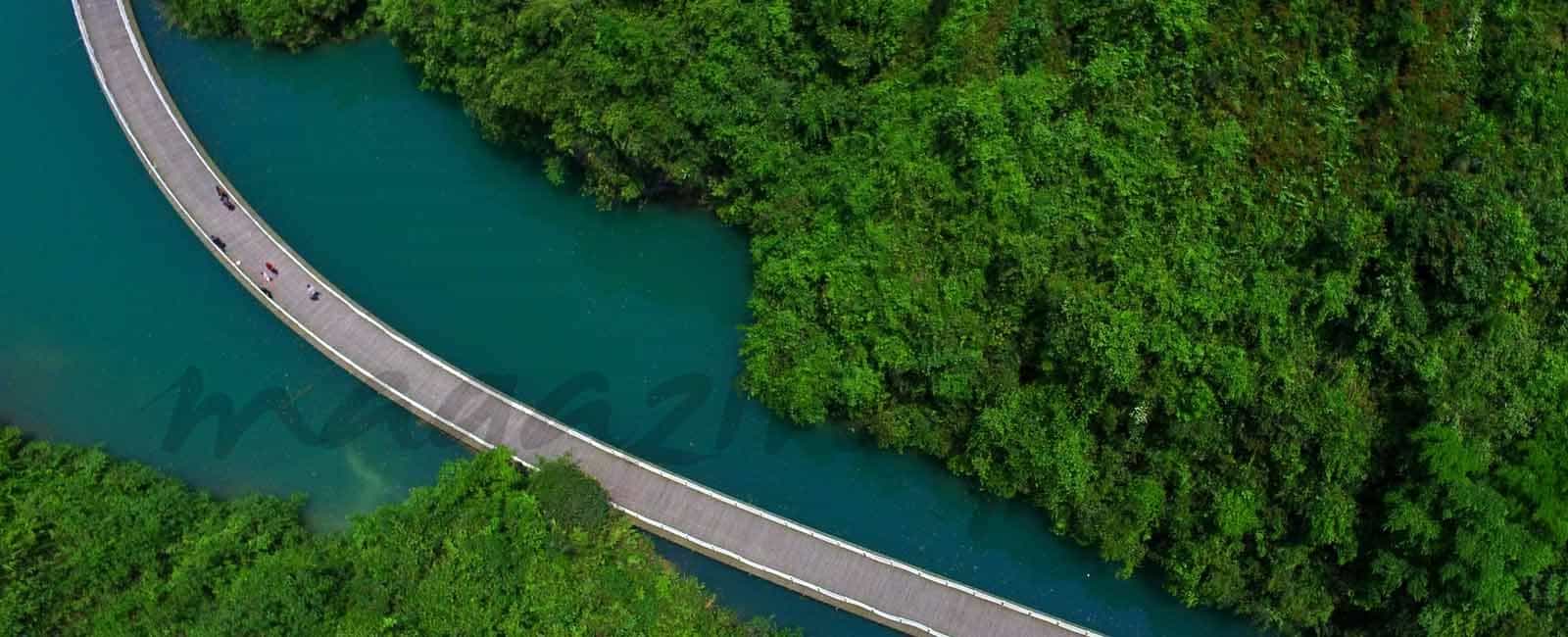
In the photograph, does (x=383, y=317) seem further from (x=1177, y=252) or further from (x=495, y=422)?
(x=1177, y=252)

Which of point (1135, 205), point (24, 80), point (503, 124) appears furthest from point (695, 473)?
point (24, 80)

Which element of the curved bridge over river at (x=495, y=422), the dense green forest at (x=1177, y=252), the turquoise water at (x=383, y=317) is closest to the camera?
the dense green forest at (x=1177, y=252)

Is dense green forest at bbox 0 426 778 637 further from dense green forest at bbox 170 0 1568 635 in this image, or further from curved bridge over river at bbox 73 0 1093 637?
dense green forest at bbox 170 0 1568 635

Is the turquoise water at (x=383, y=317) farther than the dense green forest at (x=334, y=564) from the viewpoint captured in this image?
Yes

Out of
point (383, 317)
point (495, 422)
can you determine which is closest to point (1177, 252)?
point (495, 422)

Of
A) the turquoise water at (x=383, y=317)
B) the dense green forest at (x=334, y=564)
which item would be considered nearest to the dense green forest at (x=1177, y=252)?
the turquoise water at (x=383, y=317)

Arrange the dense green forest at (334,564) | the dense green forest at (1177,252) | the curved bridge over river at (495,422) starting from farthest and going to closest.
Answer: the curved bridge over river at (495,422), the dense green forest at (334,564), the dense green forest at (1177,252)

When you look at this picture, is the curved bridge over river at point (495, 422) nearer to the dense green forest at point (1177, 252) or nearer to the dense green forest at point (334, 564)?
the dense green forest at point (334, 564)
